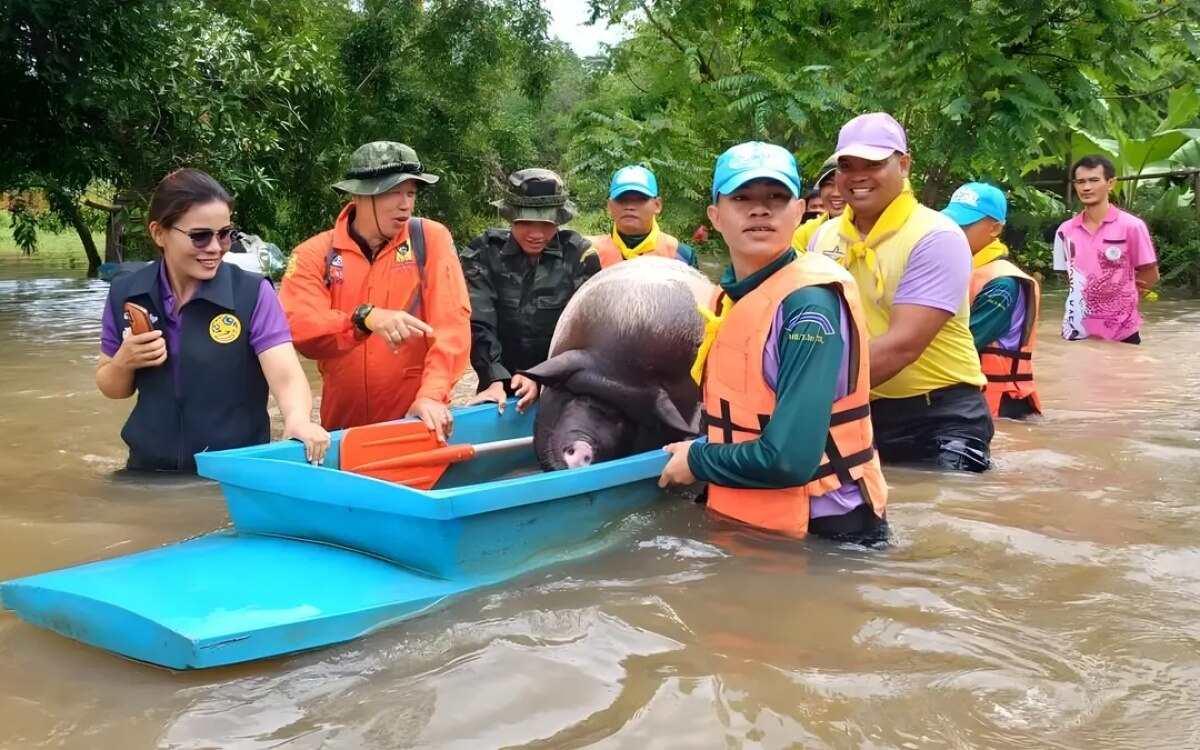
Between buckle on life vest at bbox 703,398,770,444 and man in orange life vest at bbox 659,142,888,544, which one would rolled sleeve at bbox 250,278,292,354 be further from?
buckle on life vest at bbox 703,398,770,444

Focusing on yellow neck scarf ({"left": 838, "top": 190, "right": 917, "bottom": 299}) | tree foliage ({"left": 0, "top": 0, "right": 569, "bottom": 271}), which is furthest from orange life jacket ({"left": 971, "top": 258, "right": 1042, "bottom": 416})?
tree foliage ({"left": 0, "top": 0, "right": 569, "bottom": 271})

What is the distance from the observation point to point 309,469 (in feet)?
10.6

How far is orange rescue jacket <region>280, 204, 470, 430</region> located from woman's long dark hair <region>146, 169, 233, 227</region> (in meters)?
0.76

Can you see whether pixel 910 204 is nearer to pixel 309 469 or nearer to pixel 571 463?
pixel 571 463

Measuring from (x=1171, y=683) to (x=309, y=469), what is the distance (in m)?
2.51

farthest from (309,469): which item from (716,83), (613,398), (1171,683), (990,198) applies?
(716,83)

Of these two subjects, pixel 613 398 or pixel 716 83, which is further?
pixel 716 83

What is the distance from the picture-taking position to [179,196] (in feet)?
12.1

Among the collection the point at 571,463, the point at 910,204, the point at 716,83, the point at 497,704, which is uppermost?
the point at 716,83

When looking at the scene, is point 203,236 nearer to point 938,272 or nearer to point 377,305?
point 377,305

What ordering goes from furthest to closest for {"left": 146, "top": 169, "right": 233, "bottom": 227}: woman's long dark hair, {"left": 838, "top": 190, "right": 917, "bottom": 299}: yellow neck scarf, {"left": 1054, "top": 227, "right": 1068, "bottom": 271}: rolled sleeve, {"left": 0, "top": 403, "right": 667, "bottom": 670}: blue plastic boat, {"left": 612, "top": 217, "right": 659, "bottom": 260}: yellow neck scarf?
1. {"left": 1054, "top": 227, "right": 1068, "bottom": 271}: rolled sleeve
2. {"left": 612, "top": 217, "right": 659, "bottom": 260}: yellow neck scarf
3. {"left": 838, "top": 190, "right": 917, "bottom": 299}: yellow neck scarf
4. {"left": 146, "top": 169, "right": 233, "bottom": 227}: woman's long dark hair
5. {"left": 0, "top": 403, "right": 667, "bottom": 670}: blue plastic boat

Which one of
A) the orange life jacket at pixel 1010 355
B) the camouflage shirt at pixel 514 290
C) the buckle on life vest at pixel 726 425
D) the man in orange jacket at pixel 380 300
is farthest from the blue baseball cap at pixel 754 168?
the orange life jacket at pixel 1010 355

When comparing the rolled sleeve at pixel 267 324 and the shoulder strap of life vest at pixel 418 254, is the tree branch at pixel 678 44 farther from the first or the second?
the rolled sleeve at pixel 267 324

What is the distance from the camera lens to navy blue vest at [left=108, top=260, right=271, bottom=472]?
12.7ft
